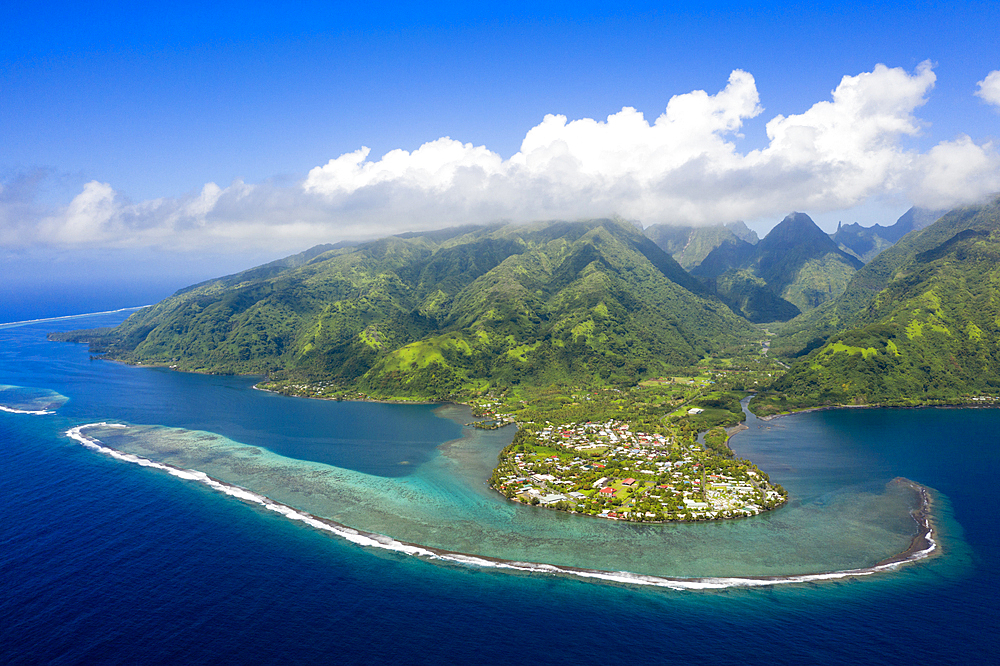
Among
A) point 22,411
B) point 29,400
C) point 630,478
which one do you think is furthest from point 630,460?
point 29,400

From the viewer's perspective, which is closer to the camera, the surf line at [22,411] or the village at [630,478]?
the village at [630,478]

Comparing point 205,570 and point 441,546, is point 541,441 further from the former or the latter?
point 205,570

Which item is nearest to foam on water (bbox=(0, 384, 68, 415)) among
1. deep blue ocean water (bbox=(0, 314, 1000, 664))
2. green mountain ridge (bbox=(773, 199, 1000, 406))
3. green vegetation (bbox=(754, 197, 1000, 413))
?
deep blue ocean water (bbox=(0, 314, 1000, 664))

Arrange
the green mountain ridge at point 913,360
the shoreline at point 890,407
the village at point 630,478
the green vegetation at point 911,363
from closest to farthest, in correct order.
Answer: the village at point 630,478 → the shoreline at point 890,407 → the green vegetation at point 911,363 → the green mountain ridge at point 913,360

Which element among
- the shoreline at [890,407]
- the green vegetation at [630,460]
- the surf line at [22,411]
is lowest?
the shoreline at [890,407]

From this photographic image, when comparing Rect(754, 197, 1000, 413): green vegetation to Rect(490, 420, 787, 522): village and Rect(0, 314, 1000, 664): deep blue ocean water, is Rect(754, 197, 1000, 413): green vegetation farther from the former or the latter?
Rect(0, 314, 1000, 664): deep blue ocean water

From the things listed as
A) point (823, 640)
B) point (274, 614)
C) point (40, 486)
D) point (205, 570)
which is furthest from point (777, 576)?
point (40, 486)

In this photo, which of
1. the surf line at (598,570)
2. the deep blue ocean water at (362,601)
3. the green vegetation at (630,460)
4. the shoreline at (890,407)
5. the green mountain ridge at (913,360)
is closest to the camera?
the deep blue ocean water at (362,601)

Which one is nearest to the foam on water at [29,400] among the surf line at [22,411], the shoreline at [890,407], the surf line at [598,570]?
the surf line at [22,411]

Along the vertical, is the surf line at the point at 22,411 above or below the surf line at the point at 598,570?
above

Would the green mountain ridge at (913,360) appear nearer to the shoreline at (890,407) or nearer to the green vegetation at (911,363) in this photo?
the green vegetation at (911,363)
